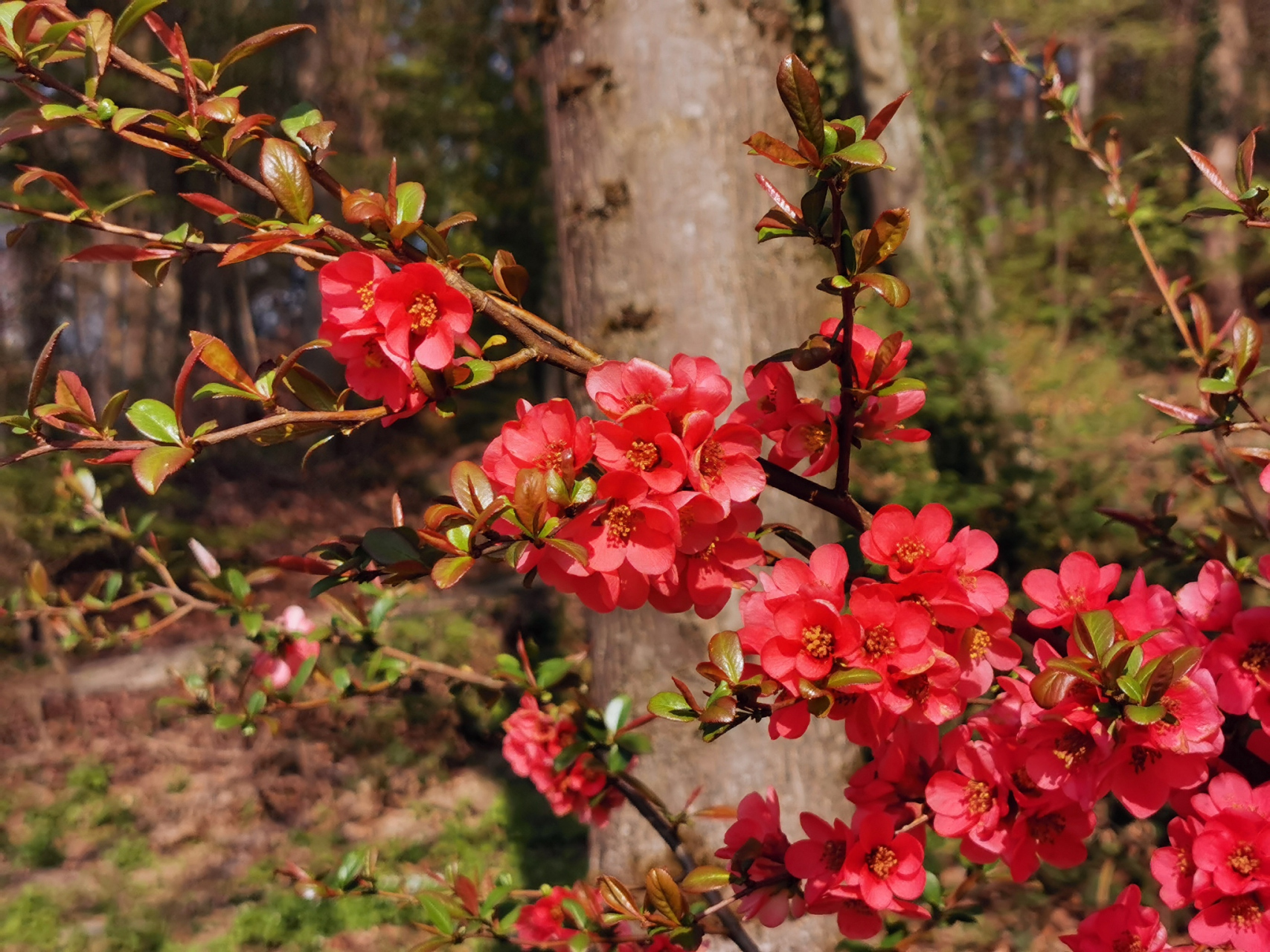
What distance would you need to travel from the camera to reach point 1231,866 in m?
0.73

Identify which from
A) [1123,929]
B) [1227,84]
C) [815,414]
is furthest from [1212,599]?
[1227,84]

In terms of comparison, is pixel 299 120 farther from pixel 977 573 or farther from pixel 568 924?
pixel 568 924

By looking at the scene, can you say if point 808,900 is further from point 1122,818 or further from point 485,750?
point 485,750

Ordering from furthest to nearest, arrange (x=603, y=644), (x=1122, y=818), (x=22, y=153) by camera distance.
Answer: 1. (x=22, y=153)
2. (x=1122, y=818)
3. (x=603, y=644)

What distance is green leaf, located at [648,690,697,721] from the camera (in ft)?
2.41

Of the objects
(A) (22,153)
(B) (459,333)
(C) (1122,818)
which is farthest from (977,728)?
(A) (22,153)

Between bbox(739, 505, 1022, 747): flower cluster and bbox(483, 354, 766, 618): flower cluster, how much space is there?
0.19ft

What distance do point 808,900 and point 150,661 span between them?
6.43 metres

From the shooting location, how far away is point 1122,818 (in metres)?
2.89

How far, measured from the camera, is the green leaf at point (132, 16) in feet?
2.48

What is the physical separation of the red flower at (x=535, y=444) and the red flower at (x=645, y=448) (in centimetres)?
4

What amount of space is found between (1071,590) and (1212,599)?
0.45 feet

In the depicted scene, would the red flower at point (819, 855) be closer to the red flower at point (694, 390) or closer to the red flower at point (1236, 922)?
the red flower at point (1236, 922)

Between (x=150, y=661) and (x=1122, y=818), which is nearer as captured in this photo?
(x=1122, y=818)
